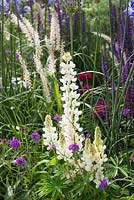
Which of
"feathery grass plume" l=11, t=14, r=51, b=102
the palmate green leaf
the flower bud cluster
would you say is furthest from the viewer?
"feathery grass plume" l=11, t=14, r=51, b=102

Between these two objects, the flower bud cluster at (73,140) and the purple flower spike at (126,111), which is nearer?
the flower bud cluster at (73,140)

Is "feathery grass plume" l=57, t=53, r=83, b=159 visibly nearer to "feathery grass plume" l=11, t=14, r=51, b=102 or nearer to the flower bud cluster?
the flower bud cluster

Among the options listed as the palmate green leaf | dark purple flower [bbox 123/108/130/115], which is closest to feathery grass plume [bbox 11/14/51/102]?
dark purple flower [bbox 123/108/130/115]

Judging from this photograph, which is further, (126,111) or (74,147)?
Result: (126,111)

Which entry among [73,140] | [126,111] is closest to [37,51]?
[126,111]

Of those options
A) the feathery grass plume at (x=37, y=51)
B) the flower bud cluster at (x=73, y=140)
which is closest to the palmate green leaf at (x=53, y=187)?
the flower bud cluster at (x=73, y=140)

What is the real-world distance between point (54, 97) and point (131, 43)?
53 cm

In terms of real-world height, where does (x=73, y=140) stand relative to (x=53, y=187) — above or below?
above

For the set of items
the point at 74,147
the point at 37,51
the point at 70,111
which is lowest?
the point at 74,147

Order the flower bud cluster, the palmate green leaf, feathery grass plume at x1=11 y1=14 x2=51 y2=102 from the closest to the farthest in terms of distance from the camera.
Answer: the flower bud cluster
the palmate green leaf
feathery grass plume at x1=11 y1=14 x2=51 y2=102

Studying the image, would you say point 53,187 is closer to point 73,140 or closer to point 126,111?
point 73,140

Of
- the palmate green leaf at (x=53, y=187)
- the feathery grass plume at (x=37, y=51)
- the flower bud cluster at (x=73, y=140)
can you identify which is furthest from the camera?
the feathery grass plume at (x=37, y=51)

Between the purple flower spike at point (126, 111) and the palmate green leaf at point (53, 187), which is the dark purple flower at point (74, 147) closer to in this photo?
the palmate green leaf at point (53, 187)

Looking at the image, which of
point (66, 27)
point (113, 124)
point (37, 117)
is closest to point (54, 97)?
point (37, 117)
